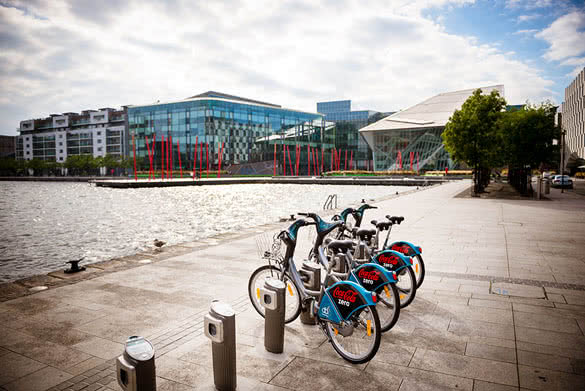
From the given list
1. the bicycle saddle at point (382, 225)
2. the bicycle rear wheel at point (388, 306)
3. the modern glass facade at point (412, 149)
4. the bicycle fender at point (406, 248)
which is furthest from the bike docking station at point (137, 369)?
the modern glass facade at point (412, 149)

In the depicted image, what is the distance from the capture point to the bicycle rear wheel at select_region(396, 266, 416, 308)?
546 cm

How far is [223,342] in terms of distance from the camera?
11.3 ft

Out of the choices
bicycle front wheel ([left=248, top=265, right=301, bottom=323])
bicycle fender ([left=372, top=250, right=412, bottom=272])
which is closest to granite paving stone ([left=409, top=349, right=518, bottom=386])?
bicycle fender ([left=372, top=250, right=412, bottom=272])

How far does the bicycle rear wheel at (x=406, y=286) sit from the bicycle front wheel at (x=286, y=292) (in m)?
1.47

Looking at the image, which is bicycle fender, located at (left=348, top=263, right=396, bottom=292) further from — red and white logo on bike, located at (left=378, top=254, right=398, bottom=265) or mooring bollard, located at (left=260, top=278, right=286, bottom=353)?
mooring bollard, located at (left=260, top=278, right=286, bottom=353)

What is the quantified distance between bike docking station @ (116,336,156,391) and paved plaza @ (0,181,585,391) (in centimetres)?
95

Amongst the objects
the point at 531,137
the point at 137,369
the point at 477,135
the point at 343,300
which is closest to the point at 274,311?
the point at 343,300

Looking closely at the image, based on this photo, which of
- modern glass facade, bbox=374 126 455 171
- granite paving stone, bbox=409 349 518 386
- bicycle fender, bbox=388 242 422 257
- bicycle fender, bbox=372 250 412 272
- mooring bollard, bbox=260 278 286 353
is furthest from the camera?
modern glass facade, bbox=374 126 455 171

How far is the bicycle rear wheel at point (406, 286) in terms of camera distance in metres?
5.46

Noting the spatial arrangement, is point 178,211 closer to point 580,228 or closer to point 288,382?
point 580,228

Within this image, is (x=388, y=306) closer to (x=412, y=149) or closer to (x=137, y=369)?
(x=137, y=369)

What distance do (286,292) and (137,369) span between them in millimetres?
2584

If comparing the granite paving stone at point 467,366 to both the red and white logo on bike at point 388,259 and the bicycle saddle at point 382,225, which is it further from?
the bicycle saddle at point 382,225

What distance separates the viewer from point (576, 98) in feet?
303
